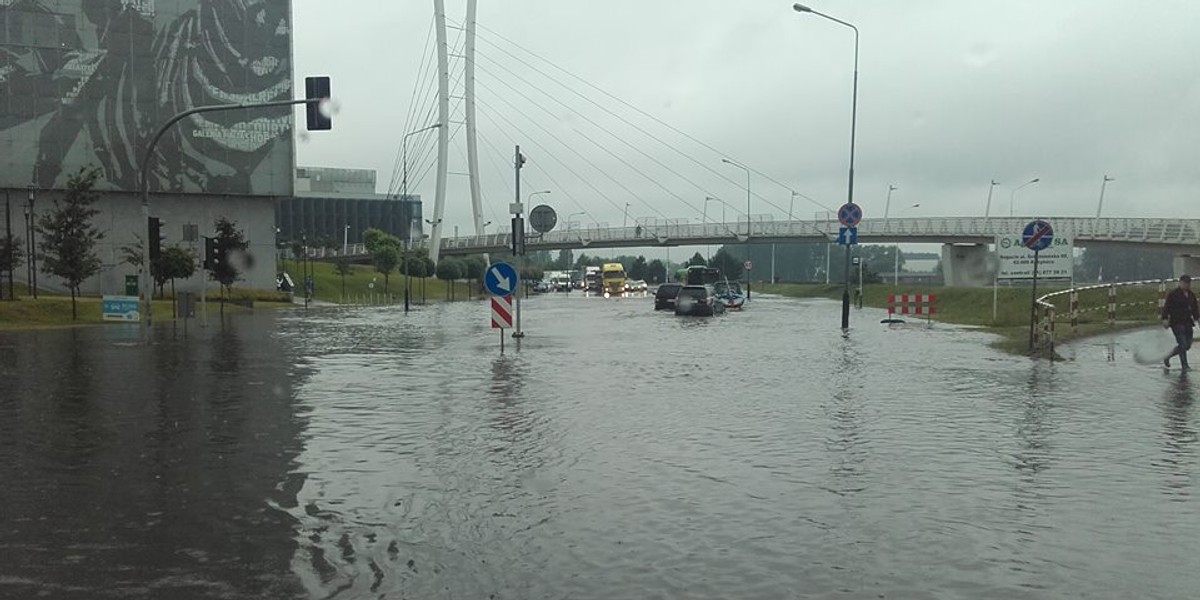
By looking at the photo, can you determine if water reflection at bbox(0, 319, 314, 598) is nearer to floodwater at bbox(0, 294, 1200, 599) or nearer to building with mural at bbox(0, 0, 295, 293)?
floodwater at bbox(0, 294, 1200, 599)

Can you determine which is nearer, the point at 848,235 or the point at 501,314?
the point at 501,314

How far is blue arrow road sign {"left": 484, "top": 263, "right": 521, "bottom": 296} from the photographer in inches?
841

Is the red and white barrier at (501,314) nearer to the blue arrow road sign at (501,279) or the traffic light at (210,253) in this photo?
the blue arrow road sign at (501,279)

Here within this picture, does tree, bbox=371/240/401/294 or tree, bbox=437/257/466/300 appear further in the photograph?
tree, bbox=437/257/466/300

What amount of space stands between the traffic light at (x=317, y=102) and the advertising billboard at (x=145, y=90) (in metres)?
53.7

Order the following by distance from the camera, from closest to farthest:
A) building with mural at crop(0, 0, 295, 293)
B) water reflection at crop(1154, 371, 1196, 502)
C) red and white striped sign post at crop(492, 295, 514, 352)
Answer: water reflection at crop(1154, 371, 1196, 502), red and white striped sign post at crop(492, 295, 514, 352), building with mural at crop(0, 0, 295, 293)

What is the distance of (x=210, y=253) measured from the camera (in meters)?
33.4

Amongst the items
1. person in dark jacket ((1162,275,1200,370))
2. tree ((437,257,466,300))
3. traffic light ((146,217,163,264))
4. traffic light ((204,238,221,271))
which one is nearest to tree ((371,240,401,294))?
tree ((437,257,466,300))

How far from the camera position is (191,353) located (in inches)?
912

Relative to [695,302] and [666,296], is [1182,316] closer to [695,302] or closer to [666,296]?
[695,302]

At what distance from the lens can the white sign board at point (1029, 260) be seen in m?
33.5

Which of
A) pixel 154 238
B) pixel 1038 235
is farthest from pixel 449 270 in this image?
pixel 1038 235

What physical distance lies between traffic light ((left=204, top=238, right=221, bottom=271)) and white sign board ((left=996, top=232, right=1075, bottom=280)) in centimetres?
2792

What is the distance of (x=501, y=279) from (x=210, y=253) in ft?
53.4
